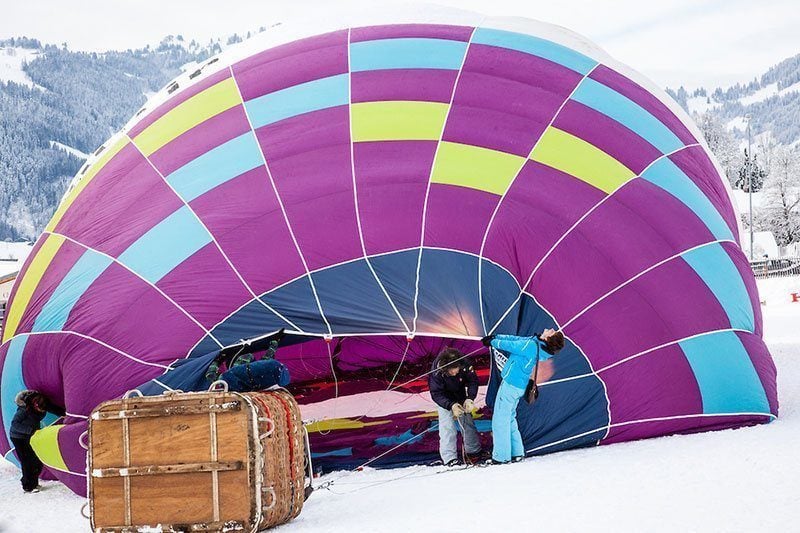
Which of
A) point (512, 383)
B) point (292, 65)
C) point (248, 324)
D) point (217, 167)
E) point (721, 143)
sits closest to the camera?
point (512, 383)

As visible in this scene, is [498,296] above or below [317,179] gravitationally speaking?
below

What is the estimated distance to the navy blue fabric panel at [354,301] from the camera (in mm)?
6145

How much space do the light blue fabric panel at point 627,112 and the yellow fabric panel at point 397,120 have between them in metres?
1.11

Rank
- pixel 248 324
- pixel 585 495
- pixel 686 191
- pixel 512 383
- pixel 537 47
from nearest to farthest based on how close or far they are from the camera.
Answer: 1. pixel 585 495
2. pixel 512 383
3. pixel 248 324
4. pixel 686 191
5. pixel 537 47

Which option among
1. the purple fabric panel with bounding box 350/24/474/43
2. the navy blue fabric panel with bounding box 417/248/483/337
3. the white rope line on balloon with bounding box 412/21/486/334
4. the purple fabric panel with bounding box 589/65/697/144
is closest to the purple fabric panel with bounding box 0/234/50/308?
the purple fabric panel with bounding box 350/24/474/43

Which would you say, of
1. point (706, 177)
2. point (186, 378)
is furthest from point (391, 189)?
point (706, 177)

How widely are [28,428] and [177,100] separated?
2.75 metres

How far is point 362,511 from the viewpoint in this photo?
4.85 m

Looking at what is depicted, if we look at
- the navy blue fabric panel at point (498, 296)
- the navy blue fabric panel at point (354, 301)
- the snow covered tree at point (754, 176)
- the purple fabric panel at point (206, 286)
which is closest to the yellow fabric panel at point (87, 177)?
the purple fabric panel at point (206, 286)

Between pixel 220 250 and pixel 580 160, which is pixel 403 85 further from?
pixel 220 250

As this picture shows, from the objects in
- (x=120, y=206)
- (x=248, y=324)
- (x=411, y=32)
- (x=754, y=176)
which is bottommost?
(x=248, y=324)

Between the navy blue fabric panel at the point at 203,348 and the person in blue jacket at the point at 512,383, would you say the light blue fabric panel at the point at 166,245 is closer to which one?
the navy blue fabric panel at the point at 203,348

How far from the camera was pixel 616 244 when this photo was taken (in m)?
6.45

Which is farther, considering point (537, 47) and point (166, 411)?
point (537, 47)
